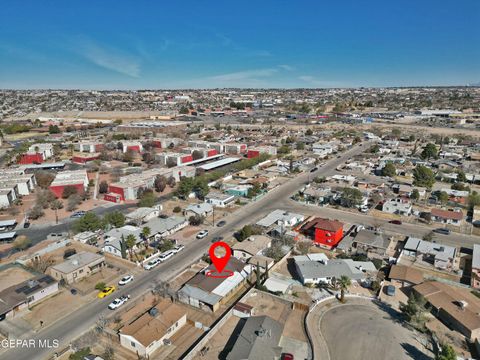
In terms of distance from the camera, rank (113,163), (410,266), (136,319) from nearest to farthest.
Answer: (136,319)
(410,266)
(113,163)

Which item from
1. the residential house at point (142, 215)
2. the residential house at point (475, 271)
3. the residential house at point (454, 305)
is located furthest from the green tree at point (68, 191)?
the residential house at point (475, 271)

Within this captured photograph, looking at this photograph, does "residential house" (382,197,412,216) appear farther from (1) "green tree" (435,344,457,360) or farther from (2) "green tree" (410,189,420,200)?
(1) "green tree" (435,344,457,360)

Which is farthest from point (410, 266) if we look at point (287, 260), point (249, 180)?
point (249, 180)

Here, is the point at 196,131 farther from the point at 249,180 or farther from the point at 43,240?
the point at 43,240

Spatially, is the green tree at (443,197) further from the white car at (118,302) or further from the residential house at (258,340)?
the white car at (118,302)

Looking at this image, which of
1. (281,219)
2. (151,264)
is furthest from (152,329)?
(281,219)

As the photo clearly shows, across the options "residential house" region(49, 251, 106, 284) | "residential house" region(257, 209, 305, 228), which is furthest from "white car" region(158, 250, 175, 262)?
"residential house" region(257, 209, 305, 228)
